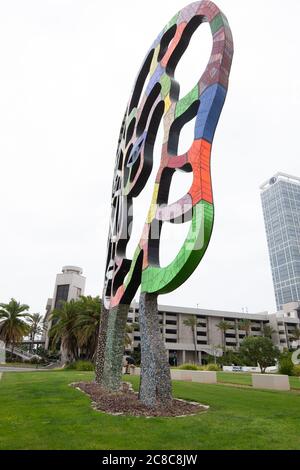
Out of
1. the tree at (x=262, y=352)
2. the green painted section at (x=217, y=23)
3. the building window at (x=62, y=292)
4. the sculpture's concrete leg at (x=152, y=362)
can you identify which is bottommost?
the sculpture's concrete leg at (x=152, y=362)

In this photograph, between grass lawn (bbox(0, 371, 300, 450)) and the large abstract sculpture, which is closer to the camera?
grass lawn (bbox(0, 371, 300, 450))

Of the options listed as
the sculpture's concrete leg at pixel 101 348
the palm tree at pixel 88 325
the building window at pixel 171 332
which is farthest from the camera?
the building window at pixel 171 332

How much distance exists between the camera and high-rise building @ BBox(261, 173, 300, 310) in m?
142

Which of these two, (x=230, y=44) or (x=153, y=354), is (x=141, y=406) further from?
(x=230, y=44)

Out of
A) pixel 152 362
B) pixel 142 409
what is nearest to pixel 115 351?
pixel 152 362

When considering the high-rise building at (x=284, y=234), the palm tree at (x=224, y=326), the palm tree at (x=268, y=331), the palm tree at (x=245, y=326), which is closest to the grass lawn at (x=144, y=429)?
the palm tree at (x=224, y=326)

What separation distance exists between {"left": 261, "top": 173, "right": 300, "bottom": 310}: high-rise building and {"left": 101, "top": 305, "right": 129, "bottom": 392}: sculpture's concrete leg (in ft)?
447

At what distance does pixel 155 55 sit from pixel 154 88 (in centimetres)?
242

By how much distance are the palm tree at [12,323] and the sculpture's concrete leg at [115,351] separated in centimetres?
4101

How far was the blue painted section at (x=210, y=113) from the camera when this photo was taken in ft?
32.9

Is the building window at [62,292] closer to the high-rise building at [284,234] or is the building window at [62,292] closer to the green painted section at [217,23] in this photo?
the green painted section at [217,23]

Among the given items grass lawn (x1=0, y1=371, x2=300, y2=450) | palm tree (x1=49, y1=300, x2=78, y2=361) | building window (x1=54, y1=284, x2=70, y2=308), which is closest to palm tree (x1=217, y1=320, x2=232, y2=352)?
building window (x1=54, y1=284, x2=70, y2=308)

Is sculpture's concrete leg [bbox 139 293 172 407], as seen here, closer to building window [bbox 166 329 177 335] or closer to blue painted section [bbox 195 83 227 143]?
blue painted section [bbox 195 83 227 143]

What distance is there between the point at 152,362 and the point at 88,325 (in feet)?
104
